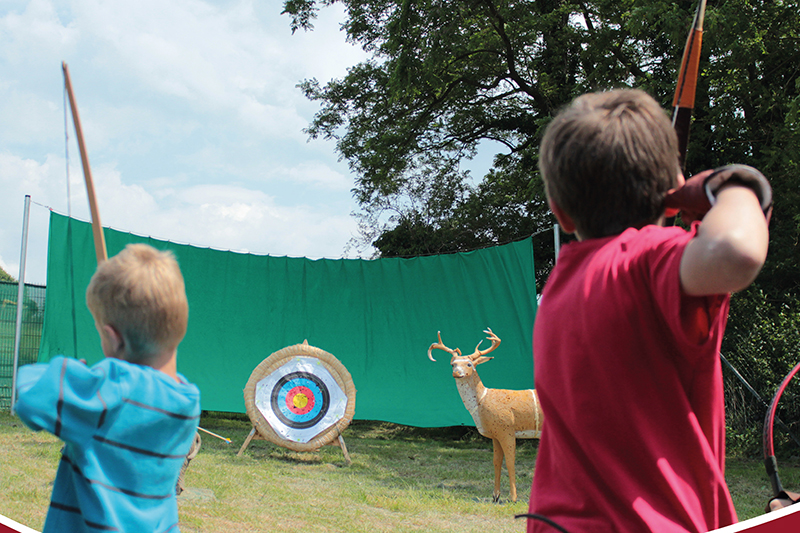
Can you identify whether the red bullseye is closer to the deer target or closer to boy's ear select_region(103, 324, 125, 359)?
the deer target

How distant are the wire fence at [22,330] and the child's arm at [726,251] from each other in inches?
266

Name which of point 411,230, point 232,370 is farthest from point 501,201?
point 232,370

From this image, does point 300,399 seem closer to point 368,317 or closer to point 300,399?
point 300,399

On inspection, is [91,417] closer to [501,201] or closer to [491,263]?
[491,263]

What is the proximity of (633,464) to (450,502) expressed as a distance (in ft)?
12.3

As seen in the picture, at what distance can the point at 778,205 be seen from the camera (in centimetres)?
584

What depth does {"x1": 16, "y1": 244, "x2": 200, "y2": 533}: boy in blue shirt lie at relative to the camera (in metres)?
0.89

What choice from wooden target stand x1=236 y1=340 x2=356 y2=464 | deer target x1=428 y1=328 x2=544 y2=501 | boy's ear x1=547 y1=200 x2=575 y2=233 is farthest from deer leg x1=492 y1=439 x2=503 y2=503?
boy's ear x1=547 y1=200 x2=575 y2=233

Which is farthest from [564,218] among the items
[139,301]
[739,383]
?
[739,383]

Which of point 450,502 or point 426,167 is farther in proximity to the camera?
point 426,167

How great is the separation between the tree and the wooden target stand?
10.9 ft

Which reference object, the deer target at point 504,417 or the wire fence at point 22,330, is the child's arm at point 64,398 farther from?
the wire fence at point 22,330

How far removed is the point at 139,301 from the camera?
97cm

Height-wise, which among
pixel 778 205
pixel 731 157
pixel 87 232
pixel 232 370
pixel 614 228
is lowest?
pixel 232 370
